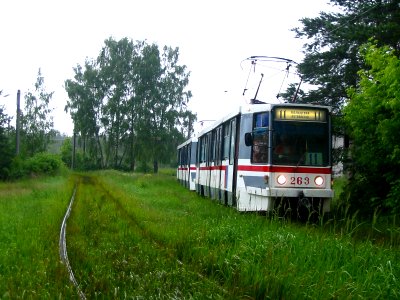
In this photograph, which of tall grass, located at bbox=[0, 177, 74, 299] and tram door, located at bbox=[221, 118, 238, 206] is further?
tram door, located at bbox=[221, 118, 238, 206]

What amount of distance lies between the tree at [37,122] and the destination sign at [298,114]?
1919 inches

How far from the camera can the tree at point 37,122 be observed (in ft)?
191

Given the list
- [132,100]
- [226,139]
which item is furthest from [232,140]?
[132,100]

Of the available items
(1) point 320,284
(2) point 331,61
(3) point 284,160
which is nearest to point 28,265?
(1) point 320,284

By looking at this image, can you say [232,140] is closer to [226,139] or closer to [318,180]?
[226,139]

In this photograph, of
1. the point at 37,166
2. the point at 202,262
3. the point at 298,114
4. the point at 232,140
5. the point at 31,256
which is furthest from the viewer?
the point at 37,166

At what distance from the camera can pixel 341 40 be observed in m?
22.2

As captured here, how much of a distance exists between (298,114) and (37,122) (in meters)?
53.0

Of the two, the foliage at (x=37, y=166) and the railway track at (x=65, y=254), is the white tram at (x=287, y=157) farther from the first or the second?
the foliage at (x=37, y=166)

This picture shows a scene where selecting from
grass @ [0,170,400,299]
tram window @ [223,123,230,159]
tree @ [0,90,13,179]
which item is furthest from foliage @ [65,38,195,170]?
grass @ [0,170,400,299]

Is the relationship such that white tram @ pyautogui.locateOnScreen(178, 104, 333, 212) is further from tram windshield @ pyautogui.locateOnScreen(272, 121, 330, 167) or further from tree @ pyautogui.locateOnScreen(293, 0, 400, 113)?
tree @ pyautogui.locateOnScreen(293, 0, 400, 113)

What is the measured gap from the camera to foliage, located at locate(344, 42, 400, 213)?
11.9 meters

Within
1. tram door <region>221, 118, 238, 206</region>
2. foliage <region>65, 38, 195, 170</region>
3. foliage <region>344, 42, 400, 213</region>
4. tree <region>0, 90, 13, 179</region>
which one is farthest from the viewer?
foliage <region>65, 38, 195, 170</region>

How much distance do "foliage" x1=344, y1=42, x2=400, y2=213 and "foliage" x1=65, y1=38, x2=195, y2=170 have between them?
139 ft
